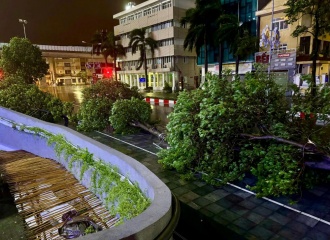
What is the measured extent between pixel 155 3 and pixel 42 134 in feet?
112

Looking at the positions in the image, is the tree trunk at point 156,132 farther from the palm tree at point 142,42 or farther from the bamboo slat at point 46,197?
the palm tree at point 142,42

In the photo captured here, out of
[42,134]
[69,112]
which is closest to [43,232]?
[42,134]

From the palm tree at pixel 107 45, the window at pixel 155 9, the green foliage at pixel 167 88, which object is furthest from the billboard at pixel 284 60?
the palm tree at pixel 107 45

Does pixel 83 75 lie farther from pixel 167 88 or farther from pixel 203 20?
pixel 203 20

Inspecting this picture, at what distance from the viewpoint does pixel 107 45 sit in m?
43.5

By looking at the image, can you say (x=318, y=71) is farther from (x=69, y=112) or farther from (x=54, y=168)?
(x=54, y=168)

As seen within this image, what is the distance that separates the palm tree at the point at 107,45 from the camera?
42.7m

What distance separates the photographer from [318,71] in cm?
2308

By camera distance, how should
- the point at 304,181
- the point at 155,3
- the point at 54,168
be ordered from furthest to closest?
the point at 155,3
the point at 54,168
the point at 304,181

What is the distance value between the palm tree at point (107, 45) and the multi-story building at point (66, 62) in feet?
34.6

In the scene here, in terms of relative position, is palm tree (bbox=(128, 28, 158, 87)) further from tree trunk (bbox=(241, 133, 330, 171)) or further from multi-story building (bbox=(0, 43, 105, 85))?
tree trunk (bbox=(241, 133, 330, 171))

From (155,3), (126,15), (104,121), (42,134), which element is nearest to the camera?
(42,134)

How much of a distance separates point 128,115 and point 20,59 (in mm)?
19530

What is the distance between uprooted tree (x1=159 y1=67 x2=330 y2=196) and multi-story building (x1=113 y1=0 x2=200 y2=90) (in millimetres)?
27676
